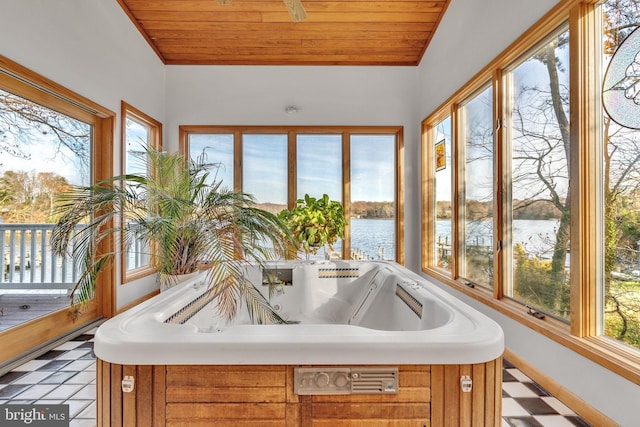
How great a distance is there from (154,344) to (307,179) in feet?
10.5

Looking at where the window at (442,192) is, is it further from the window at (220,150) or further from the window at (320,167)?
the window at (220,150)

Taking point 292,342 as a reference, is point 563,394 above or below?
below

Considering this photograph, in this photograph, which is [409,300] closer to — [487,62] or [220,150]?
[487,62]

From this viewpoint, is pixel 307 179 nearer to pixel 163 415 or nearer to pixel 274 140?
pixel 274 140

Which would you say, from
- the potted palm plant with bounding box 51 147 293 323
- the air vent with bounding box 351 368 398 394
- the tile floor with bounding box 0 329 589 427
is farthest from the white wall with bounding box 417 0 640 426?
→ the potted palm plant with bounding box 51 147 293 323

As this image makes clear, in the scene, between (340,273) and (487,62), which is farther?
(340,273)

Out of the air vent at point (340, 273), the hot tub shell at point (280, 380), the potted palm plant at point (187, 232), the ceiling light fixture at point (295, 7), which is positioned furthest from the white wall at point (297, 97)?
the hot tub shell at point (280, 380)

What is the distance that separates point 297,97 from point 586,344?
352 centimetres

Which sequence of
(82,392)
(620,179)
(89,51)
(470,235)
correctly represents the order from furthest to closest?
1. (470,235)
2. (89,51)
3. (82,392)
4. (620,179)

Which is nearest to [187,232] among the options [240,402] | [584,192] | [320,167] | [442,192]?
[240,402]

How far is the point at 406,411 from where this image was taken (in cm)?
96

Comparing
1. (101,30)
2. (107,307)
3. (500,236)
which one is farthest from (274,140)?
(500,236)

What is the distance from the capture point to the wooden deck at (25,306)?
1.99 m

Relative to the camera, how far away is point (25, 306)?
7.02 ft
